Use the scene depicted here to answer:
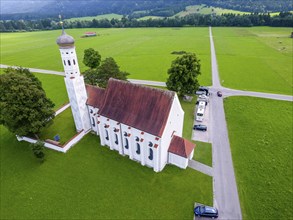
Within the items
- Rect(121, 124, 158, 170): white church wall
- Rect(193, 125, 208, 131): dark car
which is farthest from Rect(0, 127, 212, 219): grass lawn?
Rect(193, 125, 208, 131): dark car

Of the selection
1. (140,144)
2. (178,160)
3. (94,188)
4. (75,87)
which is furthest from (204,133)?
(75,87)

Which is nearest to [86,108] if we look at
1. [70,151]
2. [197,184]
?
[70,151]

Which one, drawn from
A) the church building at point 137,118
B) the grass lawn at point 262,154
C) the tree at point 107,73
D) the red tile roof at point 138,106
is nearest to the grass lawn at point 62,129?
the church building at point 137,118

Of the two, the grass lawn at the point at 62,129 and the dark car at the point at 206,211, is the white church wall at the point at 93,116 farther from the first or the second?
the dark car at the point at 206,211

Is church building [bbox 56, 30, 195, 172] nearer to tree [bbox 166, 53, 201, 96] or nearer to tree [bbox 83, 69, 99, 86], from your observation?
tree [bbox 83, 69, 99, 86]

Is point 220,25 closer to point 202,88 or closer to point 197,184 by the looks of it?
point 202,88
